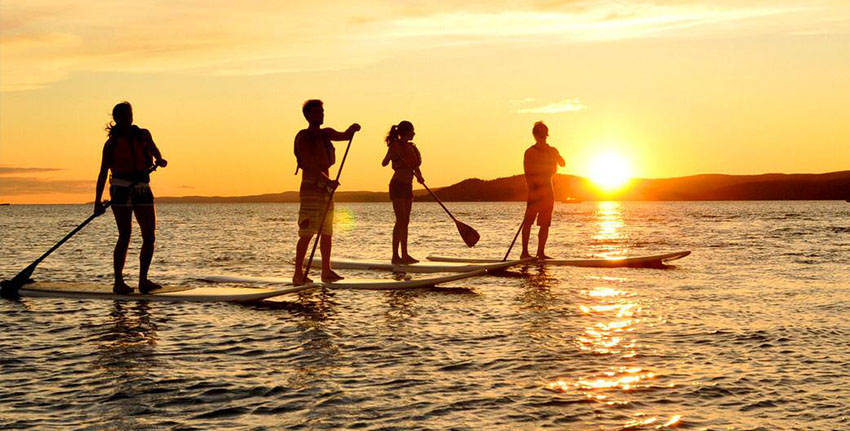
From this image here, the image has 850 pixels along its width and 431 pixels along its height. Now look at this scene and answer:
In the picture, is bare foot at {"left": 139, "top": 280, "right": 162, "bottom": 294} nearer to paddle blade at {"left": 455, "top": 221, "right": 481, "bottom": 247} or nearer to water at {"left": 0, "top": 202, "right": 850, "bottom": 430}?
water at {"left": 0, "top": 202, "right": 850, "bottom": 430}

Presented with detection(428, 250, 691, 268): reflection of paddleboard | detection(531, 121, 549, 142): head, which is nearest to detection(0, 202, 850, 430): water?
detection(428, 250, 691, 268): reflection of paddleboard

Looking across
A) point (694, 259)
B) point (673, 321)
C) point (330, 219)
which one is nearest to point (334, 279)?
point (330, 219)

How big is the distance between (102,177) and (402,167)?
5.59 m

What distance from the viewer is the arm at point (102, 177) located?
37.3 ft

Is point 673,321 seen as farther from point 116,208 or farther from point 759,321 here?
point 116,208

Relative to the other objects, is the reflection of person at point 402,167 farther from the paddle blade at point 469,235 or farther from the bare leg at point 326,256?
the bare leg at point 326,256

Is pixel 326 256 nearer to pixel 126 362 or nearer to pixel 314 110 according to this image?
pixel 314 110

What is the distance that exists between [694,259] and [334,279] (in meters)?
13.0

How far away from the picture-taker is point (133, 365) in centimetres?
809

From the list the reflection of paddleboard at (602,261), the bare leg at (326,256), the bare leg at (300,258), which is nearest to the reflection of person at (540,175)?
the reflection of paddleboard at (602,261)

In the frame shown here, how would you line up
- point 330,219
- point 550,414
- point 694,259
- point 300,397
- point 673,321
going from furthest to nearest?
point 694,259 < point 330,219 < point 673,321 < point 300,397 < point 550,414

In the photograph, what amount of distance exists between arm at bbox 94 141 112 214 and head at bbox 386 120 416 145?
215 inches

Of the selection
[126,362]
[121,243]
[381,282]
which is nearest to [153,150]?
[121,243]

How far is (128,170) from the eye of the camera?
1145cm
